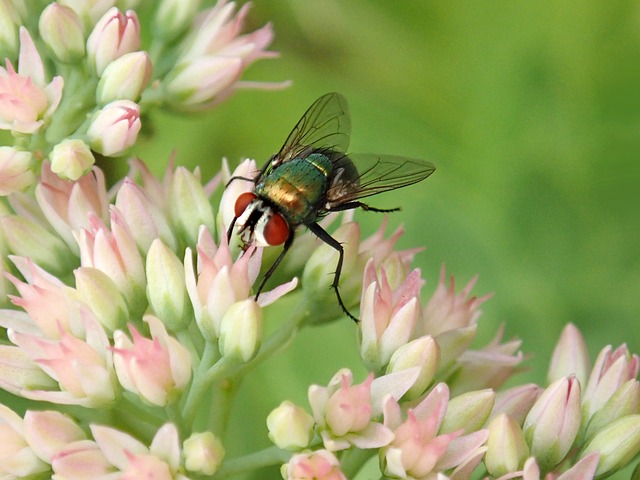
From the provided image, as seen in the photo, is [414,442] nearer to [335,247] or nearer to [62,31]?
[335,247]

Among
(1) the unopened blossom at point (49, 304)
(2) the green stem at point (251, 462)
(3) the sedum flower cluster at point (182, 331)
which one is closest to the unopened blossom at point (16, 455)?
(3) the sedum flower cluster at point (182, 331)

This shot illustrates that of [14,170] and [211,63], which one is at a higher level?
[211,63]

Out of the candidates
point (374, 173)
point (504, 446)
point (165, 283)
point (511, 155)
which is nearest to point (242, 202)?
point (165, 283)

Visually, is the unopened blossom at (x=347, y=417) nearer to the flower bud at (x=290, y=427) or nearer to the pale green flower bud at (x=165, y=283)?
the flower bud at (x=290, y=427)

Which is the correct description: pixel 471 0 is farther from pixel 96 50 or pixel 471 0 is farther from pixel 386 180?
pixel 96 50

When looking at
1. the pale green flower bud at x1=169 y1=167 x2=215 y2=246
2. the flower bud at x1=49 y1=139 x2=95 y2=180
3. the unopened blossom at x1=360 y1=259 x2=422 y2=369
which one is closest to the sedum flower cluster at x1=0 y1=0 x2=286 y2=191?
the flower bud at x1=49 y1=139 x2=95 y2=180

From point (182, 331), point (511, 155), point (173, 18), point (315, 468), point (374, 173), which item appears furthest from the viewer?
point (511, 155)
